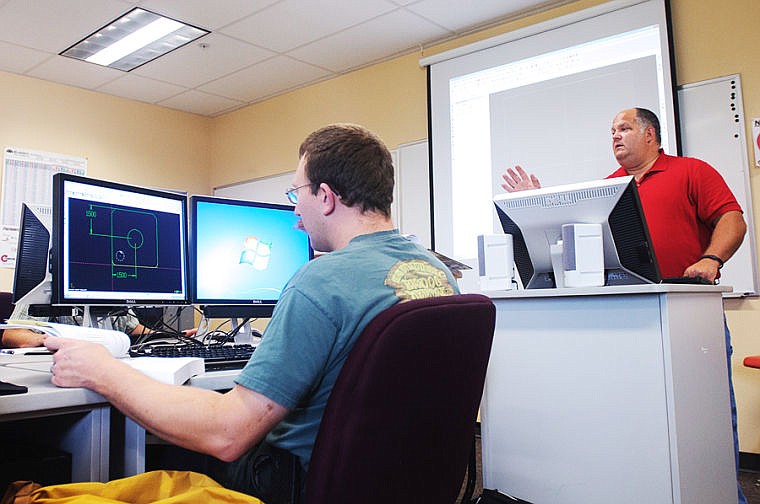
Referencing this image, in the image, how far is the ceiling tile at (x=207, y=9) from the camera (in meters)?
3.51

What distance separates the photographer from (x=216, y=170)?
554 centimetres

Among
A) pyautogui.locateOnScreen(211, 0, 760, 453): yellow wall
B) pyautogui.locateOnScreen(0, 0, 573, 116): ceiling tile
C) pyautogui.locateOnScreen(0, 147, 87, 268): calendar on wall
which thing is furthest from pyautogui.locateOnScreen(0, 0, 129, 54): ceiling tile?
pyautogui.locateOnScreen(211, 0, 760, 453): yellow wall

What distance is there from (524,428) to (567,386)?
18 cm

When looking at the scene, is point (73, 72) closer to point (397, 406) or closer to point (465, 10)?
point (465, 10)

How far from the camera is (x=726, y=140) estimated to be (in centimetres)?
293

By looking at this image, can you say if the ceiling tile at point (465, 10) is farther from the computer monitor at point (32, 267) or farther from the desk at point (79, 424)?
the desk at point (79, 424)

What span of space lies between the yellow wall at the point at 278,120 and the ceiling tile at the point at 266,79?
116 mm

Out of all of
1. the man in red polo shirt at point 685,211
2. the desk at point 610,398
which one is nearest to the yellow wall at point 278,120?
→ the man in red polo shirt at point 685,211

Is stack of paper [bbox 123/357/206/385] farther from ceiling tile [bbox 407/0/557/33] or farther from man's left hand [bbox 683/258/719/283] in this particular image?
ceiling tile [bbox 407/0/557/33]

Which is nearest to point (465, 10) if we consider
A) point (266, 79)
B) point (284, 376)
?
point (266, 79)

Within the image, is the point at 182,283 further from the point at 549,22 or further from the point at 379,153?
the point at 549,22

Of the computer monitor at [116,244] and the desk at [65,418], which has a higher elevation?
the computer monitor at [116,244]

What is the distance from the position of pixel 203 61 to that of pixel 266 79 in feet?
1.68

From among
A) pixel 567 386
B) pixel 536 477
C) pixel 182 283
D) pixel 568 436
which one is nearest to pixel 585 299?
pixel 567 386
